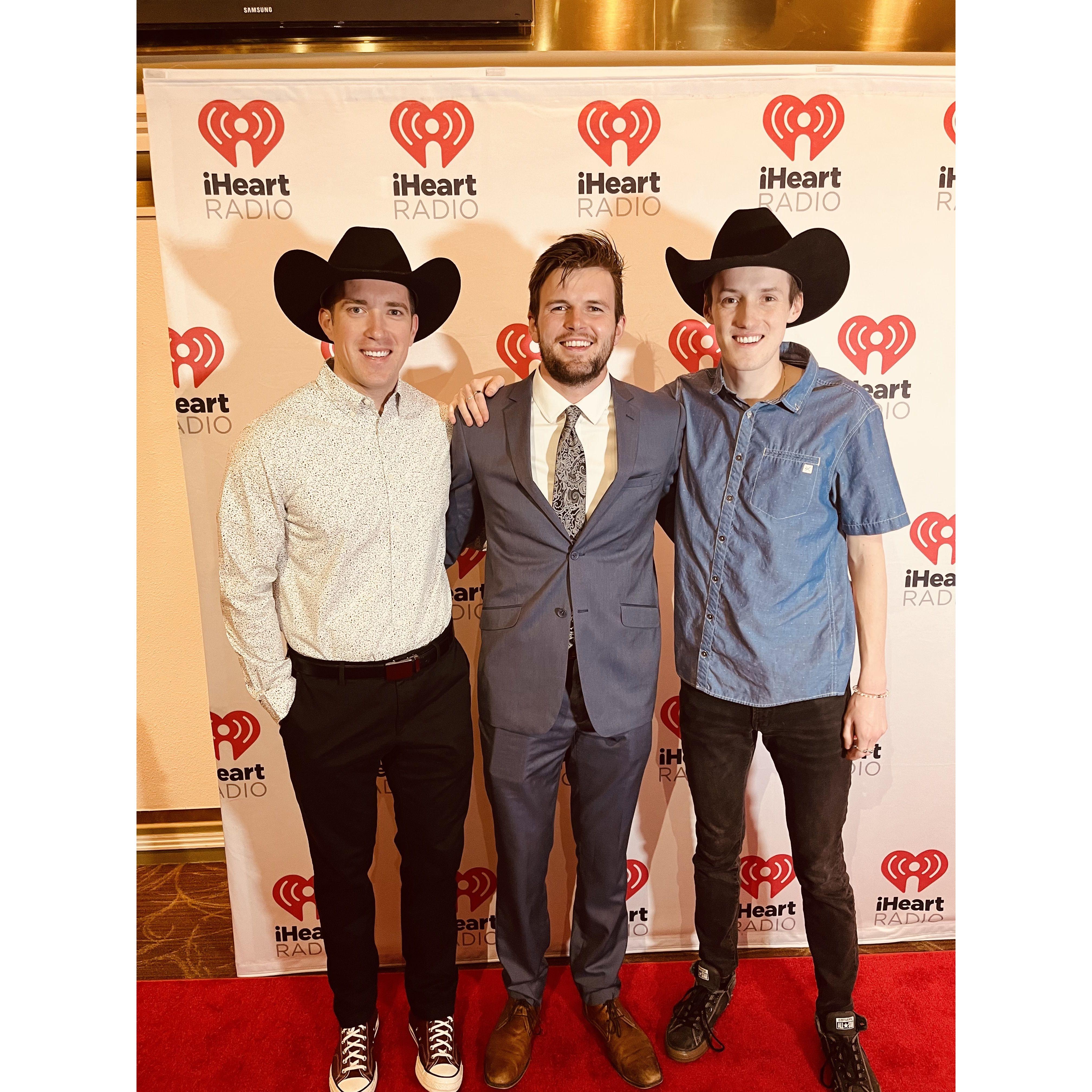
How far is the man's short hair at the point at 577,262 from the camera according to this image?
208cm

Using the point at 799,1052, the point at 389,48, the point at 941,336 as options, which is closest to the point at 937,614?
the point at 941,336

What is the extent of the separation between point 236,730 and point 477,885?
3.46 ft

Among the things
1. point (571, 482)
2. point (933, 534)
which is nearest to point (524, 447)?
point (571, 482)

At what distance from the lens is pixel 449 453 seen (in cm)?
216

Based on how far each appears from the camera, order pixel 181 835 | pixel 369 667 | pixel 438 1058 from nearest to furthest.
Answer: pixel 369 667 → pixel 438 1058 → pixel 181 835

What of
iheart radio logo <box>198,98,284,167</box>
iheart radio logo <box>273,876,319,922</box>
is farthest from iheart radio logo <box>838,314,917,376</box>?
iheart radio logo <box>273,876,319,922</box>

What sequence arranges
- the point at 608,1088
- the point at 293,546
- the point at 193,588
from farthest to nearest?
the point at 193,588 < the point at 608,1088 < the point at 293,546

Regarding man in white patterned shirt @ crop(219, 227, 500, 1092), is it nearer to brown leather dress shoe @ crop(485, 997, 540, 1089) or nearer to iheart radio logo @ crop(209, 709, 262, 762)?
brown leather dress shoe @ crop(485, 997, 540, 1089)

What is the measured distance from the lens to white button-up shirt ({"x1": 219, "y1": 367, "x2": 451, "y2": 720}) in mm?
1976

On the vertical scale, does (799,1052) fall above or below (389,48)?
below

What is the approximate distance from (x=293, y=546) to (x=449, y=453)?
492mm

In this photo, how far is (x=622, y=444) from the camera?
6.82 ft

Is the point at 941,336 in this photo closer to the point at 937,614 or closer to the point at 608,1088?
the point at 937,614

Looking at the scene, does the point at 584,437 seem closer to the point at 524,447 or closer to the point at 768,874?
the point at 524,447
